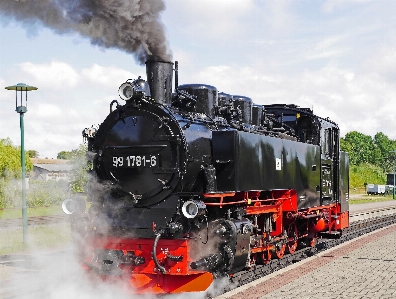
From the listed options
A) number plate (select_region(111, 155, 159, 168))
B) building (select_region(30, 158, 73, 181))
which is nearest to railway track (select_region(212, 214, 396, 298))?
number plate (select_region(111, 155, 159, 168))

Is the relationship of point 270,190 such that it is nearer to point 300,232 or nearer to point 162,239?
point 162,239

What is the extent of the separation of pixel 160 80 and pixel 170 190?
167 centimetres

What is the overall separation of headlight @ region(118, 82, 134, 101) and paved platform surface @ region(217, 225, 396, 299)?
3.09 m

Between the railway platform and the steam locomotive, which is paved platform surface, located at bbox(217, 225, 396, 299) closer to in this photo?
the railway platform

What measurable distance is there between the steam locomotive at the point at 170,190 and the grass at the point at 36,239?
553 cm

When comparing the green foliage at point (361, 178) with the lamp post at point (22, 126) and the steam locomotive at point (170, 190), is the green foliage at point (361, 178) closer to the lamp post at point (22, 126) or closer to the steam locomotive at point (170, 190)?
the lamp post at point (22, 126)

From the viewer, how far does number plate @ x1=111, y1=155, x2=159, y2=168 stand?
739 cm

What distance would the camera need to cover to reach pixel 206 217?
7.24 meters

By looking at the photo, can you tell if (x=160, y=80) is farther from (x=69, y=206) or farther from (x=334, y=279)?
(x=334, y=279)

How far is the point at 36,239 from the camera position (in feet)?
46.0

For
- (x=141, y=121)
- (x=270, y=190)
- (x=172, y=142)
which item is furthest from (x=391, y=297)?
(x=141, y=121)

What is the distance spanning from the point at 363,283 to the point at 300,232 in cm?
351

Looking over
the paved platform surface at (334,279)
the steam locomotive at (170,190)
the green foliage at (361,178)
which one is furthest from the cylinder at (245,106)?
the green foliage at (361,178)

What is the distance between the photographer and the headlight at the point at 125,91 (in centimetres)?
753
